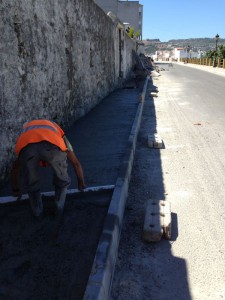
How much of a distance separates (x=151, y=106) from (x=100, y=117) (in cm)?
405

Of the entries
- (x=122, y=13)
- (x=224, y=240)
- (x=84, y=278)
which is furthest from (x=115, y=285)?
(x=122, y=13)

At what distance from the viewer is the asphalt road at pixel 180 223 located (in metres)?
2.92

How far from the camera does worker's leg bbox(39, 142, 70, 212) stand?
3078 millimetres

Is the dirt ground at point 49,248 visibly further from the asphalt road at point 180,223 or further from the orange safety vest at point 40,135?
the orange safety vest at point 40,135

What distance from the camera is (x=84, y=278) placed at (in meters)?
2.63

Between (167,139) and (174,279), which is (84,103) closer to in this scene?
(167,139)

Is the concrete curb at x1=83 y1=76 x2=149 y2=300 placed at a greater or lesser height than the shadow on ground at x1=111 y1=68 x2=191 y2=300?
greater

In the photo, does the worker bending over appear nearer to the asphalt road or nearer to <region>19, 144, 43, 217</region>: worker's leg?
<region>19, 144, 43, 217</region>: worker's leg

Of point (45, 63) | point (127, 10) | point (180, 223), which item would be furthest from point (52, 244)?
point (127, 10)

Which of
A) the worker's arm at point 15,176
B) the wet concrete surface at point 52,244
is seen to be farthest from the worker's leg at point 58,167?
the worker's arm at point 15,176

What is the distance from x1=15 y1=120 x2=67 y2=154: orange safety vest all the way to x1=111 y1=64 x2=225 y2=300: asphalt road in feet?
4.75

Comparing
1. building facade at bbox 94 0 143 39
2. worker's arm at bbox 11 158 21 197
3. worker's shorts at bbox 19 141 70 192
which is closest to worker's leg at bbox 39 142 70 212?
worker's shorts at bbox 19 141 70 192

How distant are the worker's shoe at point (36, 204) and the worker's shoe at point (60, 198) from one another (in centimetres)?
19

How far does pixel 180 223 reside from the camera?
12.9ft
